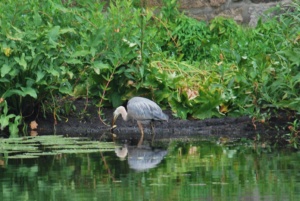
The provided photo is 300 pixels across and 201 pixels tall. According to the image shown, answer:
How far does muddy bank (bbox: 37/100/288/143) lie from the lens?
931cm

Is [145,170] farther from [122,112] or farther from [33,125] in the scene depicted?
[33,125]

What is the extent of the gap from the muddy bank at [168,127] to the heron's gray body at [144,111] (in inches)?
6.1

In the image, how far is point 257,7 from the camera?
41.5ft

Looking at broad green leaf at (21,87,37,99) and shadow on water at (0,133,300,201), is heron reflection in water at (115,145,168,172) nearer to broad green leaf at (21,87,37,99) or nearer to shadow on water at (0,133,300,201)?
shadow on water at (0,133,300,201)

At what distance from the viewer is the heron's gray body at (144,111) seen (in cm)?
945

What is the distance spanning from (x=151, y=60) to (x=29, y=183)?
3920 millimetres

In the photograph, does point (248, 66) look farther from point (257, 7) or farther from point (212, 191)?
point (212, 191)

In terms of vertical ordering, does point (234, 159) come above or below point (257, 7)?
below

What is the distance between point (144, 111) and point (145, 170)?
2.37 m

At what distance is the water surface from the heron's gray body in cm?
86

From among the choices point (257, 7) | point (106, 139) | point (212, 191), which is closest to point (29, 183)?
point (212, 191)

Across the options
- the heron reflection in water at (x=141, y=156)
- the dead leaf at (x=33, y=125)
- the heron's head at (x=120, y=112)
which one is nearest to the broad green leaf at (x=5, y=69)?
the dead leaf at (x=33, y=125)

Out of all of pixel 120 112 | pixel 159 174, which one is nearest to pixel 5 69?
pixel 120 112

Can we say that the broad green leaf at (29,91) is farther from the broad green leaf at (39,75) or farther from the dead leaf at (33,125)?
the dead leaf at (33,125)
